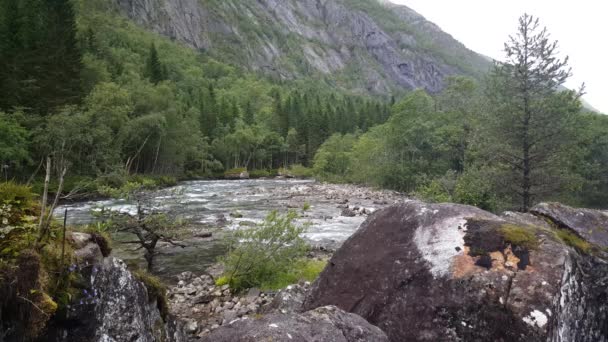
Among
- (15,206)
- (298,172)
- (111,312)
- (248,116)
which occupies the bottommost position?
(298,172)

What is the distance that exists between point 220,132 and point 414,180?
170 feet

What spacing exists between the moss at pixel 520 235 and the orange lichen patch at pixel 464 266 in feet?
2.12

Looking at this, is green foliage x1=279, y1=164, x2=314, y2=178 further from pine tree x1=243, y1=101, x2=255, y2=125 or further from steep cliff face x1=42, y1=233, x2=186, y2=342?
steep cliff face x1=42, y1=233, x2=186, y2=342

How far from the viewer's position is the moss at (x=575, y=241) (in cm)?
636

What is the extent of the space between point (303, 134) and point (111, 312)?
91360 mm

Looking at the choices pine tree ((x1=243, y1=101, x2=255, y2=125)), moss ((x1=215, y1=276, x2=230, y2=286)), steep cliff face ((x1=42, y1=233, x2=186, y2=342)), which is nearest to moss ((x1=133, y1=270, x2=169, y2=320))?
steep cliff face ((x1=42, y1=233, x2=186, y2=342))

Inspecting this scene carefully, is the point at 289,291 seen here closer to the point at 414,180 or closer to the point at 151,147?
the point at 414,180

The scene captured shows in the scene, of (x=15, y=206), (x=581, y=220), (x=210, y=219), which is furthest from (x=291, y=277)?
(x=210, y=219)

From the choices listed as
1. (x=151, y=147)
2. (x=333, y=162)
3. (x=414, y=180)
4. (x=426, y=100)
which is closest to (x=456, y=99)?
(x=426, y=100)

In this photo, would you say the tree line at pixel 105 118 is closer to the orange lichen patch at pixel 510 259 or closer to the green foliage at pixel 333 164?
the orange lichen patch at pixel 510 259

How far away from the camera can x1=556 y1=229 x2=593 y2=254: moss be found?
250 inches

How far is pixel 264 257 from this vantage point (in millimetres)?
10742

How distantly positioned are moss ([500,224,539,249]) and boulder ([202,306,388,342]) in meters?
2.84

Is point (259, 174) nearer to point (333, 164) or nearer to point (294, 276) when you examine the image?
point (333, 164)
